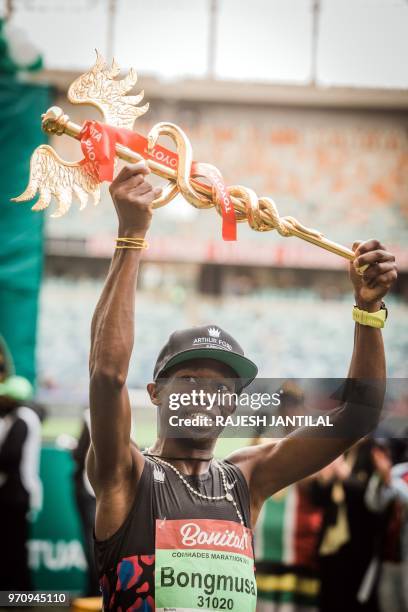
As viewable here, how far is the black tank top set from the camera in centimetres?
160

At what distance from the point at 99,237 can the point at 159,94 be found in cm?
Result: 139

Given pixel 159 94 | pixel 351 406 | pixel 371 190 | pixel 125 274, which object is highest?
pixel 159 94

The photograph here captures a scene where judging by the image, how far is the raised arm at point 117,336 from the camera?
1.51 metres

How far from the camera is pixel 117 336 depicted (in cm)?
152

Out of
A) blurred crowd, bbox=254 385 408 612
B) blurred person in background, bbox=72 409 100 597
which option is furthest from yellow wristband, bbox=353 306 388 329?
blurred person in background, bbox=72 409 100 597

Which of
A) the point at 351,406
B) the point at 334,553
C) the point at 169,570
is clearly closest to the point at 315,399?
the point at 351,406

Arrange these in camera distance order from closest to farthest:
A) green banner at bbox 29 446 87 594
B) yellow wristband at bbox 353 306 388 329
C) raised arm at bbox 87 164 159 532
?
raised arm at bbox 87 164 159 532, yellow wristband at bbox 353 306 388 329, green banner at bbox 29 446 87 594

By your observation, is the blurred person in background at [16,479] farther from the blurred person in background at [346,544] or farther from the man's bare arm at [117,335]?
the man's bare arm at [117,335]

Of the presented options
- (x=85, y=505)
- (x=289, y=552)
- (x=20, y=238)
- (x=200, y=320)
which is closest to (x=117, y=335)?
(x=289, y=552)

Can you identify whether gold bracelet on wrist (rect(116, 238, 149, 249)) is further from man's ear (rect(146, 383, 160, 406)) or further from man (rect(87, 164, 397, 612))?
man's ear (rect(146, 383, 160, 406))

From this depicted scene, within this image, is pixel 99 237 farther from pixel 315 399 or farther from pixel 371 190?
pixel 315 399

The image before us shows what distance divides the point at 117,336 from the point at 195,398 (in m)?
0.26

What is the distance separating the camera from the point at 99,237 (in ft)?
25.8

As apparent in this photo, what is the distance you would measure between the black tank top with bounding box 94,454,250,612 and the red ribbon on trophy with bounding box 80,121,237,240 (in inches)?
19.6
